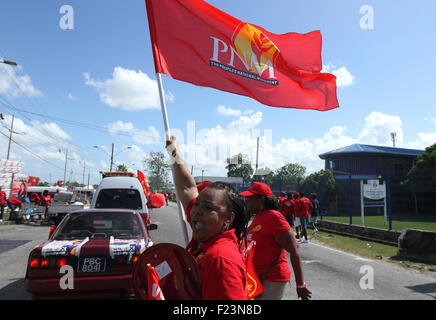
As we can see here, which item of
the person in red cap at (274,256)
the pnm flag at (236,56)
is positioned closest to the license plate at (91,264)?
the person in red cap at (274,256)

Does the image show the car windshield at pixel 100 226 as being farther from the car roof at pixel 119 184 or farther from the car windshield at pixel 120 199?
the car roof at pixel 119 184

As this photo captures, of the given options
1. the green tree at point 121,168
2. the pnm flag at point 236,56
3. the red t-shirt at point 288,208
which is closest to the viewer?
the pnm flag at point 236,56

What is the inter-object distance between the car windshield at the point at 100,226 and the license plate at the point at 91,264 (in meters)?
0.76

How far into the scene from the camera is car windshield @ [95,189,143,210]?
9867 millimetres

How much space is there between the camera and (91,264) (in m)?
4.09

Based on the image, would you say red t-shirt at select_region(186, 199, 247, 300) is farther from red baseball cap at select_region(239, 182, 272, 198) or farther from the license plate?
the license plate

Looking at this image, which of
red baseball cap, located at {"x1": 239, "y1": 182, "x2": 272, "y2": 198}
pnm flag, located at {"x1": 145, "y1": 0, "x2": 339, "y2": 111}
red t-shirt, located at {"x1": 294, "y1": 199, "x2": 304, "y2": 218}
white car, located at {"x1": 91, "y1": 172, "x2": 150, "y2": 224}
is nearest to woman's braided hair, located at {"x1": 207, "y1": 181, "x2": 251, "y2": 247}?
red baseball cap, located at {"x1": 239, "y1": 182, "x2": 272, "y2": 198}

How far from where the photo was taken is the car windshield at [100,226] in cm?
486

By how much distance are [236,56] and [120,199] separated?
7.31 m

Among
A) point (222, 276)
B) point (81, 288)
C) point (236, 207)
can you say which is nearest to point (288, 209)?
point (81, 288)

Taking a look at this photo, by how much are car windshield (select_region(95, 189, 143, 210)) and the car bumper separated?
5.81 meters
